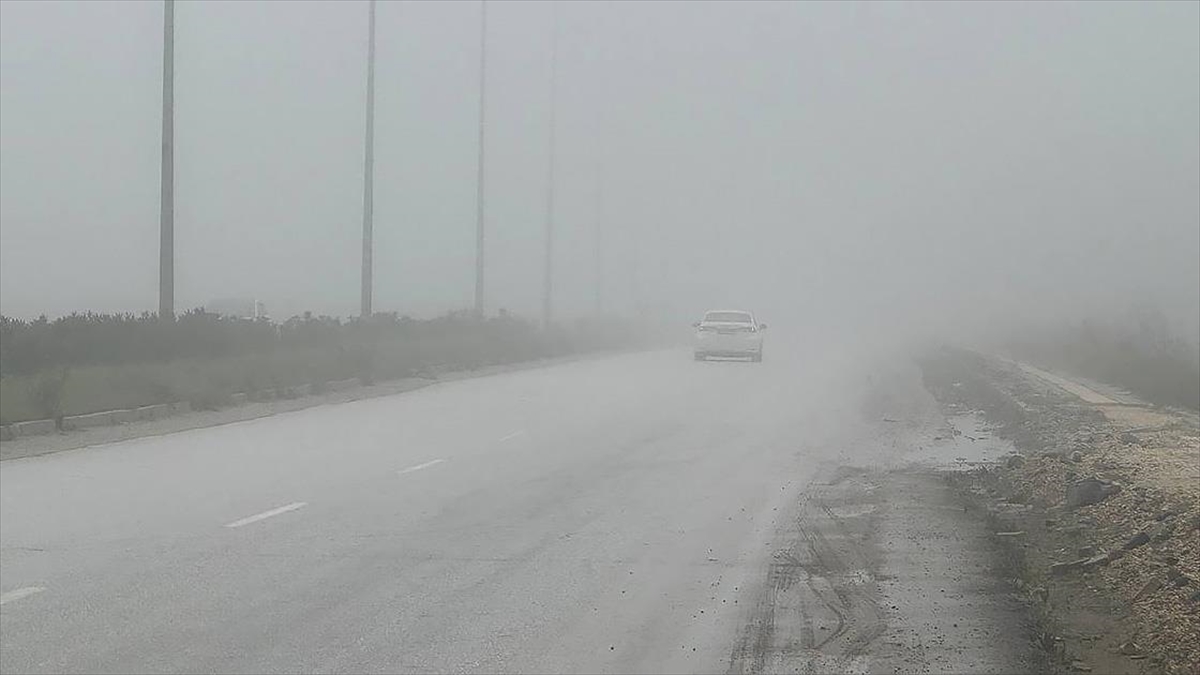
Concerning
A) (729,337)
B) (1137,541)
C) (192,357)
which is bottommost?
(1137,541)

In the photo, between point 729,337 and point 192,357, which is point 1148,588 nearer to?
point 192,357

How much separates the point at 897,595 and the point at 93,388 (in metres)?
18.4

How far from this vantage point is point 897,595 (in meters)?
9.10

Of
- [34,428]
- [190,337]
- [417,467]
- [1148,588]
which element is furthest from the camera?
[190,337]

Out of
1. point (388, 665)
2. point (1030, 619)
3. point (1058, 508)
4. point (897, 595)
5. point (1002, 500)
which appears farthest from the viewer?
point (1002, 500)

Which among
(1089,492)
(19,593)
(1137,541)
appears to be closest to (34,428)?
(19,593)

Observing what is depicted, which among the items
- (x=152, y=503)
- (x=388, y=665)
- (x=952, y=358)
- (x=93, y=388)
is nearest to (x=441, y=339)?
(x=952, y=358)

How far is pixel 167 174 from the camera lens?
92.5ft

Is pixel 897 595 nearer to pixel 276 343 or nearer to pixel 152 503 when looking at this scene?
pixel 152 503

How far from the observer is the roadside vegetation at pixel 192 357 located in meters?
23.6

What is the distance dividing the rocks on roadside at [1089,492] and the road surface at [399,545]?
2635 millimetres

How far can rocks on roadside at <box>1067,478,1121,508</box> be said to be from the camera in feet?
42.2

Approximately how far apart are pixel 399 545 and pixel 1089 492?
6.41 m

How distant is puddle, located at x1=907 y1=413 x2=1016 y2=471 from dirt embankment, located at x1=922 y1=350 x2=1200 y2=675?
35 cm
